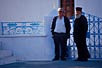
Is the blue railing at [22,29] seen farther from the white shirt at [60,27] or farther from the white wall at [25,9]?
the white wall at [25,9]

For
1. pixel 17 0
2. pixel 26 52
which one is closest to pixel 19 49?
pixel 26 52

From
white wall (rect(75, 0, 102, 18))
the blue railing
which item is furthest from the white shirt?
white wall (rect(75, 0, 102, 18))

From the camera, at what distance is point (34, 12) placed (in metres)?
18.2

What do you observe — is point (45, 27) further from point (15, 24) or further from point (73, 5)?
point (73, 5)

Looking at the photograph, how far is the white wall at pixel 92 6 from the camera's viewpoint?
17.6m

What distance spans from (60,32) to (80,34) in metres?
0.67

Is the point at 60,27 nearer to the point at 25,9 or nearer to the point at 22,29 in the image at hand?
the point at 22,29

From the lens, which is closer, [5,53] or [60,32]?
[60,32]

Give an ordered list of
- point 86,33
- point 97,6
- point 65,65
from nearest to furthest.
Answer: point 65,65 < point 86,33 < point 97,6

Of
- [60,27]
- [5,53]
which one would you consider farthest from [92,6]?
[5,53]

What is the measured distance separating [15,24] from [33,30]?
26.2 inches

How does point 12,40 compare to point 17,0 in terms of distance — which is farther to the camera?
point 17,0

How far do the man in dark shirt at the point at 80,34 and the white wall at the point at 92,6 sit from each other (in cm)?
277

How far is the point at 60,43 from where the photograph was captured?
15.1 metres
